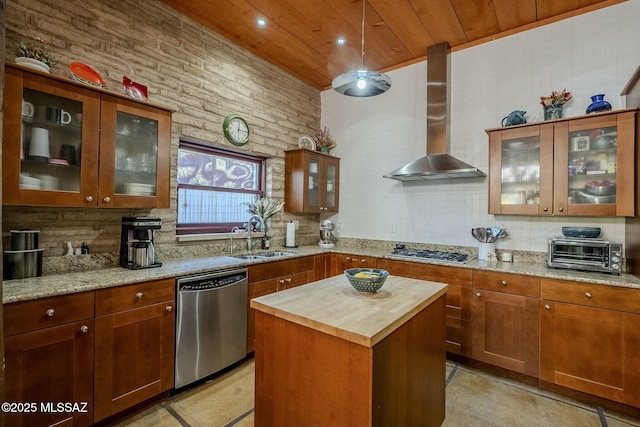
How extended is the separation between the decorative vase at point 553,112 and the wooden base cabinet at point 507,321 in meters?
1.52

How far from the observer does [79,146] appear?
206 cm

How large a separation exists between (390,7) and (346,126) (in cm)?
182

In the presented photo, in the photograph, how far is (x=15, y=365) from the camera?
1.58 metres

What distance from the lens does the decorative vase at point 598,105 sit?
258 cm

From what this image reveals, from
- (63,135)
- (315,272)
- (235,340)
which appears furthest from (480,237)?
(63,135)

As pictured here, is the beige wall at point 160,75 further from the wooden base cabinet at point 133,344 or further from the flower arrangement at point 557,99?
the flower arrangement at point 557,99

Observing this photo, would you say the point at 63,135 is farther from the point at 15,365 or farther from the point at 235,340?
the point at 235,340

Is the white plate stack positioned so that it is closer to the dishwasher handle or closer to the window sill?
the window sill

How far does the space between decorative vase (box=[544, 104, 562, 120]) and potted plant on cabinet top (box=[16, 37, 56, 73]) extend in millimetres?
3991

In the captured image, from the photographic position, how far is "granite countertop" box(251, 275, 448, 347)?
49.2 inches

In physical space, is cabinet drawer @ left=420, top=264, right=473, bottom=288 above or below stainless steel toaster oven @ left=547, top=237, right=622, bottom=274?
below

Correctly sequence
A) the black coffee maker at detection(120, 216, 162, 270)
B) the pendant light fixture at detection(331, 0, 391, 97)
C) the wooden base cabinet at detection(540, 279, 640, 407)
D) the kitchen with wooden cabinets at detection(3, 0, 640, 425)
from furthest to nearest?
the black coffee maker at detection(120, 216, 162, 270), the wooden base cabinet at detection(540, 279, 640, 407), the pendant light fixture at detection(331, 0, 391, 97), the kitchen with wooden cabinets at detection(3, 0, 640, 425)

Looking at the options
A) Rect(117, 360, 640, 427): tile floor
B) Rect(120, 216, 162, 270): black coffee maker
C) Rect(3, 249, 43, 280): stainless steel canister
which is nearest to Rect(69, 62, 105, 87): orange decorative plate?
Rect(120, 216, 162, 270): black coffee maker

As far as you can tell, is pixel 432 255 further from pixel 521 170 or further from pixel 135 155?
pixel 135 155
